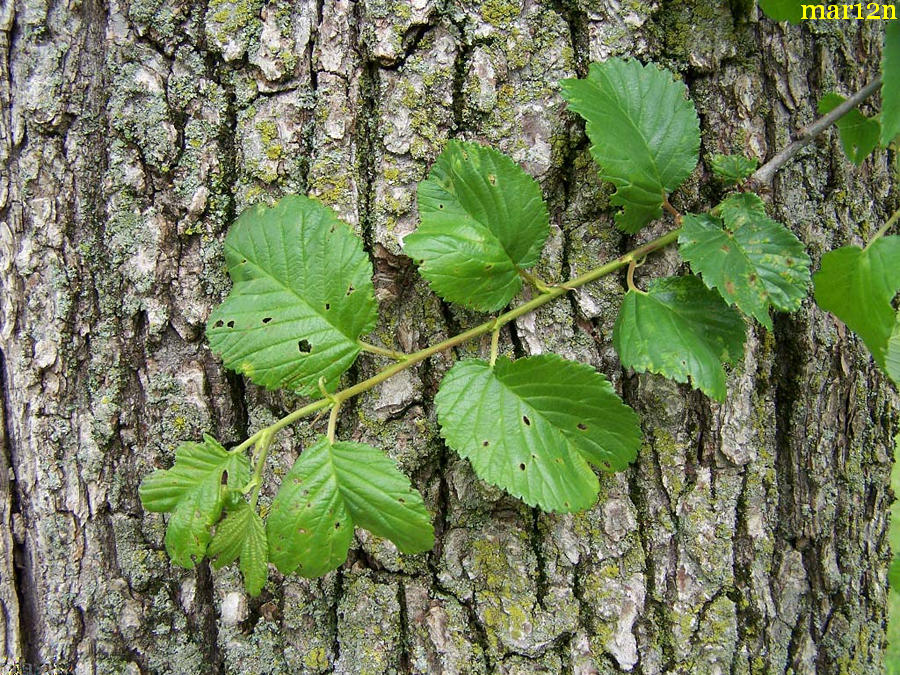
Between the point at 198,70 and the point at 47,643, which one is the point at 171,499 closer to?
the point at 47,643

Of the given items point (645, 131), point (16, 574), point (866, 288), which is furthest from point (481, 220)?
point (16, 574)

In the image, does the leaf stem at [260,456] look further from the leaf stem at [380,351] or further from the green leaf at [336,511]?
the leaf stem at [380,351]

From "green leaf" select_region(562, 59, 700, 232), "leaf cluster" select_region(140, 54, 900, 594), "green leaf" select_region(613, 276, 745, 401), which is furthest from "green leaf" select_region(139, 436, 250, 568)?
"green leaf" select_region(562, 59, 700, 232)

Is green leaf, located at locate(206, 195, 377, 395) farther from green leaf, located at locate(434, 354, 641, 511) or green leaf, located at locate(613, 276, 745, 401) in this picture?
green leaf, located at locate(613, 276, 745, 401)

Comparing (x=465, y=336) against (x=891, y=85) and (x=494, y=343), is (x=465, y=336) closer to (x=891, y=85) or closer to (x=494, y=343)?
(x=494, y=343)

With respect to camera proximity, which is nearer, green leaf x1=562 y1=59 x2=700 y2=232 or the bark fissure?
green leaf x1=562 y1=59 x2=700 y2=232

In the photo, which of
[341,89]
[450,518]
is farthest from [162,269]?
[450,518]
